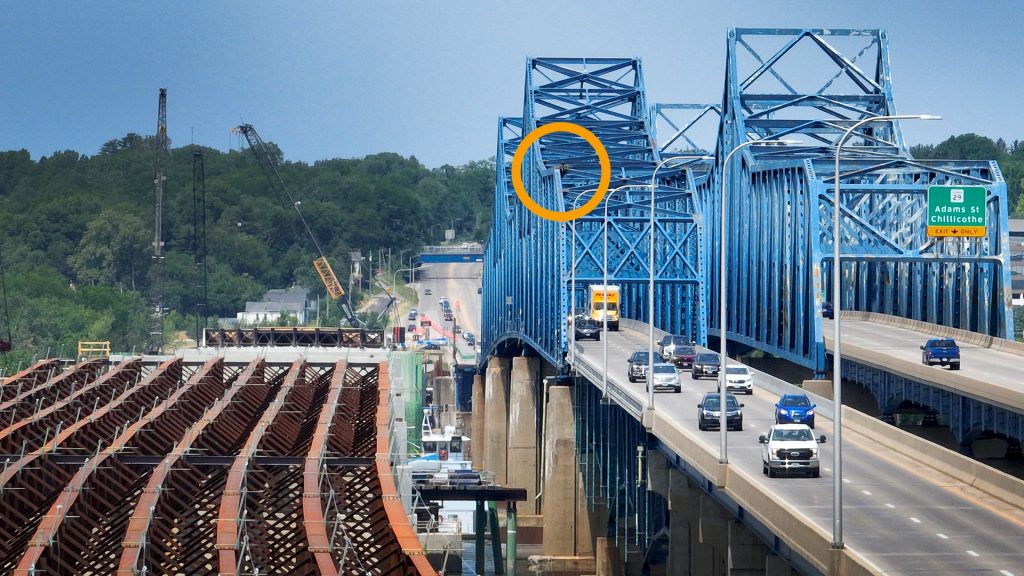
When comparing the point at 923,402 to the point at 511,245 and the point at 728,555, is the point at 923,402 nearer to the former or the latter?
the point at 728,555

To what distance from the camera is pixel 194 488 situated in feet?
160

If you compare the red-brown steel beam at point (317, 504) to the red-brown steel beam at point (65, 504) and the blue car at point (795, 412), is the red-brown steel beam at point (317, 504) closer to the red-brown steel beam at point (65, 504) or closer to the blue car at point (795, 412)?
the red-brown steel beam at point (65, 504)

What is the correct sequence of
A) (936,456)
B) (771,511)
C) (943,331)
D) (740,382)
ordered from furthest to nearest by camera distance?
(943,331)
(740,382)
(936,456)
(771,511)

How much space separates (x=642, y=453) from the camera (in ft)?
238

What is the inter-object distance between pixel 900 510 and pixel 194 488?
16.9m

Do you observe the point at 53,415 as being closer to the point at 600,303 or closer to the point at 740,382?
the point at 740,382

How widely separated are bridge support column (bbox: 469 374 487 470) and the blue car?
8553cm

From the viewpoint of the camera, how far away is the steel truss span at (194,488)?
133 ft

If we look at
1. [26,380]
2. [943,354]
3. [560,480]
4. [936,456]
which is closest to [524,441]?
[560,480]

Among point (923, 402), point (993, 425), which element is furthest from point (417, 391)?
point (993, 425)

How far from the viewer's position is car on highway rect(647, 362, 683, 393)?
77.6 m

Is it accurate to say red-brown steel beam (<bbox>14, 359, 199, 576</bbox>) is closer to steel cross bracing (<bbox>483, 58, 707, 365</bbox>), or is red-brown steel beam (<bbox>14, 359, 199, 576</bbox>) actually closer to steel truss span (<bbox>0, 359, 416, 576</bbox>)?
steel truss span (<bbox>0, 359, 416, 576</bbox>)

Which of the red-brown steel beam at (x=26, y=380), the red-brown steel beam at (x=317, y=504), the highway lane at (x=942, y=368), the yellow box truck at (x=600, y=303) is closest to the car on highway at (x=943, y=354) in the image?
the highway lane at (x=942, y=368)

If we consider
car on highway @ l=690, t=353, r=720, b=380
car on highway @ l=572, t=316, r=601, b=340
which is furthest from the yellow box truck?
car on highway @ l=690, t=353, r=720, b=380
